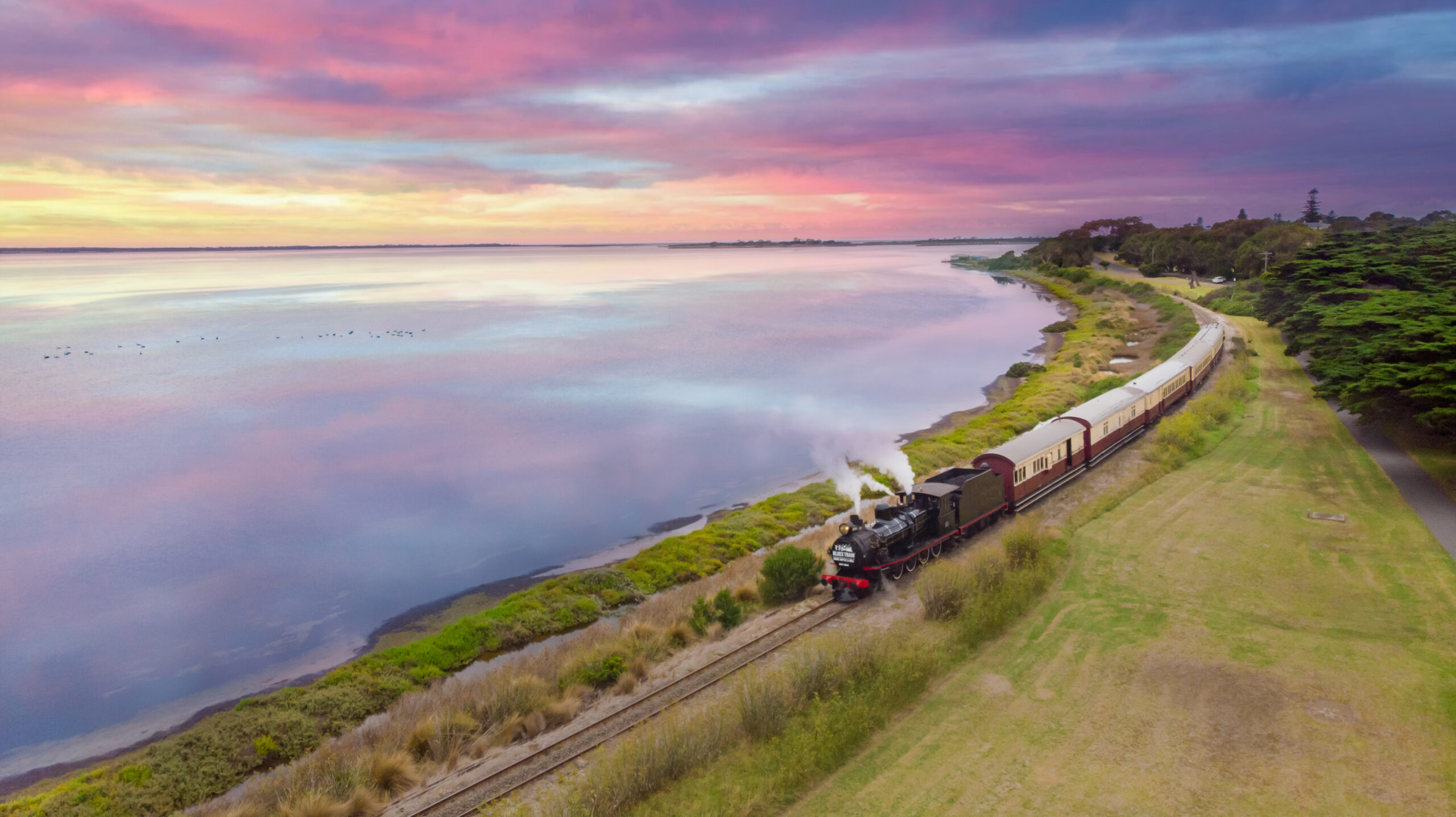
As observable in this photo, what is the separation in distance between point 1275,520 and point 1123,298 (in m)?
100

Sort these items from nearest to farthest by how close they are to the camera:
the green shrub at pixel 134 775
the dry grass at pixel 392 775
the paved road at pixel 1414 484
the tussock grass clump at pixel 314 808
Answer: the tussock grass clump at pixel 314 808, the dry grass at pixel 392 775, the green shrub at pixel 134 775, the paved road at pixel 1414 484

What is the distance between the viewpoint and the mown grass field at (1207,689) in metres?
14.7

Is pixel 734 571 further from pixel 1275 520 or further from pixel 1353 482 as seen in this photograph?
pixel 1353 482

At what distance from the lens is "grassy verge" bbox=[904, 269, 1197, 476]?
1775 inches

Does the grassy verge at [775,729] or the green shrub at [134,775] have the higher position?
the grassy verge at [775,729]

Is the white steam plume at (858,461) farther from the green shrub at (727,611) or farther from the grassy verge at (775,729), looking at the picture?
the grassy verge at (775,729)

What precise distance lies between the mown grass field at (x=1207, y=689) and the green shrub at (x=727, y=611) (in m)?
6.94

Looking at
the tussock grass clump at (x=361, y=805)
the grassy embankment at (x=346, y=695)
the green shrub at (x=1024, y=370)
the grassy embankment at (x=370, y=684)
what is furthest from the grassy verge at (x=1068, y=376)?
the tussock grass clump at (x=361, y=805)

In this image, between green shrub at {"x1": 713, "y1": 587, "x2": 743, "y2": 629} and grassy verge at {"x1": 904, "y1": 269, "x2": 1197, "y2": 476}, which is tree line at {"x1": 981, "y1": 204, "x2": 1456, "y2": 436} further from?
green shrub at {"x1": 713, "y1": 587, "x2": 743, "y2": 629}

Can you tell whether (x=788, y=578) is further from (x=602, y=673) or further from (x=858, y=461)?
(x=858, y=461)

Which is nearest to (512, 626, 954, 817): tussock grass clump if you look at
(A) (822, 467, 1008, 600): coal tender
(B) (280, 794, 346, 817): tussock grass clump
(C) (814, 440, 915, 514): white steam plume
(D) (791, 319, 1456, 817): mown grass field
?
(D) (791, 319, 1456, 817): mown grass field

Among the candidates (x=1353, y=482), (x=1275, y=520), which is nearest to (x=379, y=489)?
(x=1275, y=520)

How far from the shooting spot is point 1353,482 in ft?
104

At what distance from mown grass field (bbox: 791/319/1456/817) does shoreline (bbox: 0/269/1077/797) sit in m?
15.0
